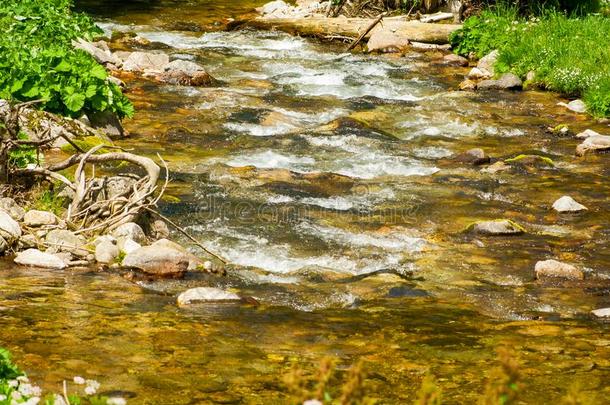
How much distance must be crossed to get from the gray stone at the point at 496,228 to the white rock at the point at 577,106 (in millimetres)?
6759

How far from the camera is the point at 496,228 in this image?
1077 cm

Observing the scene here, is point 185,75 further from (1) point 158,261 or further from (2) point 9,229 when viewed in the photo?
(1) point 158,261

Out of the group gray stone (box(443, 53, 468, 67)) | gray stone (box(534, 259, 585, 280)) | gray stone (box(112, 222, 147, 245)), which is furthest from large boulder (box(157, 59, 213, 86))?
gray stone (box(534, 259, 585, 280))

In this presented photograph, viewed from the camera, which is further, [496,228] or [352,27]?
[352,27]

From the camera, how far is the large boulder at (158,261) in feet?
28.0

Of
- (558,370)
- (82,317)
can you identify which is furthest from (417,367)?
(82,317)

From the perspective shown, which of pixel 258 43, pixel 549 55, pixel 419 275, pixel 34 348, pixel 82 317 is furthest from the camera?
pixel 258 43

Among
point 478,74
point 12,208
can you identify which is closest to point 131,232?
point 12,208

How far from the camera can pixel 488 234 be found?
10758mm

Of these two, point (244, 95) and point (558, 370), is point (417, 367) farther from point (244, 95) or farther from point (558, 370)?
point (244, 95)

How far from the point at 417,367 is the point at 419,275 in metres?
2.99

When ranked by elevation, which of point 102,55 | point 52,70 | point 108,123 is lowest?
point 108,123

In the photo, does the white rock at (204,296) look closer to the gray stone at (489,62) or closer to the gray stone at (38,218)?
the gray stone at (38,218)

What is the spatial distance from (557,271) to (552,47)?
10.6 metres
